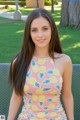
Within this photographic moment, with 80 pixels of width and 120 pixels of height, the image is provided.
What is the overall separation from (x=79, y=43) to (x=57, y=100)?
20.0 feet

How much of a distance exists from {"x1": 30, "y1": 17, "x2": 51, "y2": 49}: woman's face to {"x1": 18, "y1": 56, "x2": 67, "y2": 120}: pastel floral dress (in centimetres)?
19

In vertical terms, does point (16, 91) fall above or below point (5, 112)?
above

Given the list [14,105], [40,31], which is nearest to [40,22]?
[40,31]

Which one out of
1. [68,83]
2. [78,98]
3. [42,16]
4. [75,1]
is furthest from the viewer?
Result: [75,1]

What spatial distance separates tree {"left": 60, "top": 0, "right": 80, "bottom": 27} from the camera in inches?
472

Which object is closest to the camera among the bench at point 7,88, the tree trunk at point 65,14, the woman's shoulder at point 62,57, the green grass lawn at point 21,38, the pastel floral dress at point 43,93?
the pastel floral dress at point 43,93

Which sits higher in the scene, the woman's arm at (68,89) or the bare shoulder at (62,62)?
the bare shoulder at (62,62)

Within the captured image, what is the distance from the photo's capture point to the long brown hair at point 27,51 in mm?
2803

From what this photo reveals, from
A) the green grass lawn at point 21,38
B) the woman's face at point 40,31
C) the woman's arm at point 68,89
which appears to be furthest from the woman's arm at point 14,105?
the green grass lawn at point 21,38

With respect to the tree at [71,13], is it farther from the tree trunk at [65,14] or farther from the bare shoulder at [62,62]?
the bare shoulder at [62,62]

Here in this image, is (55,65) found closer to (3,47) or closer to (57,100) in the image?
(57,100)

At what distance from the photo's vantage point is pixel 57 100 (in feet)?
9.34

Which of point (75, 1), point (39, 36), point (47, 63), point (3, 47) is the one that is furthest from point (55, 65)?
point (75, 1)

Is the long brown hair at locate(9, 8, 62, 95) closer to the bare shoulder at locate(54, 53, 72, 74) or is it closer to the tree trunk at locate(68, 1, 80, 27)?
the bare shoulder at locate(54, 53, 72, 74)
